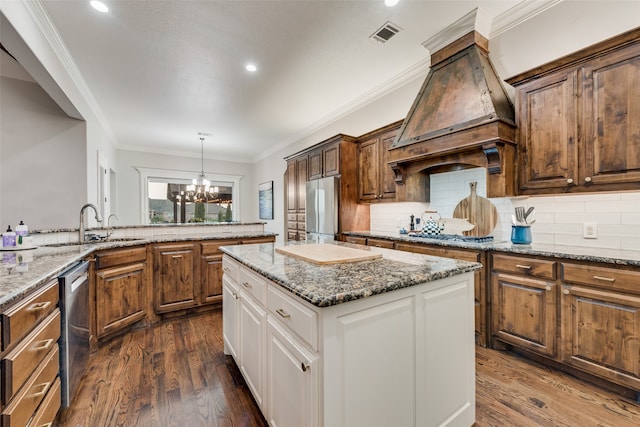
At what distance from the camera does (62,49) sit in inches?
105

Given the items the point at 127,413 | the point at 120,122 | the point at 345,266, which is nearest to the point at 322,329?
the point at 345,266

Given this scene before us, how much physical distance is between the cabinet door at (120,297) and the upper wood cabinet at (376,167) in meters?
2.79

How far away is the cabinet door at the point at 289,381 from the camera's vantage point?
39.4 inches

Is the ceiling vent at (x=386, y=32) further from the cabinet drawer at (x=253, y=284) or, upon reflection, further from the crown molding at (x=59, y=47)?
the crown molding at (x=59, y=47)

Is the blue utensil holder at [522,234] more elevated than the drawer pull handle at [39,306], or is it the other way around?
the blue utensil holder at [522,234]

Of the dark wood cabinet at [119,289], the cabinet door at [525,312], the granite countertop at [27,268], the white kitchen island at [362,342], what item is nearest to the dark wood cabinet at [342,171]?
the cabinet door at [525,312]

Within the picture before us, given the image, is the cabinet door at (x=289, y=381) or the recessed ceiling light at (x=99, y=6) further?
the recessed ceiling light at (x=99, y=6)

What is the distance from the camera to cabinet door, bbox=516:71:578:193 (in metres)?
1.99

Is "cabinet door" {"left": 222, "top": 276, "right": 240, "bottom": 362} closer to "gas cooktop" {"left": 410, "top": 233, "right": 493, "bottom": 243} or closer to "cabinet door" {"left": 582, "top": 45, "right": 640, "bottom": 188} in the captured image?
"gas cooktop" {"left": 410, "top": 233, "right": 493, "bottom": 243}

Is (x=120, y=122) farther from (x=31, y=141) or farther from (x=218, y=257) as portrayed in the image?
Result: (x=218, y=257)

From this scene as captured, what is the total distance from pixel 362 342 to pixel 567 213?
7.25ft

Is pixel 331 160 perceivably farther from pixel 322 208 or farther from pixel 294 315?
pixel 294 315

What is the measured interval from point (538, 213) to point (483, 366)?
4.43 ft

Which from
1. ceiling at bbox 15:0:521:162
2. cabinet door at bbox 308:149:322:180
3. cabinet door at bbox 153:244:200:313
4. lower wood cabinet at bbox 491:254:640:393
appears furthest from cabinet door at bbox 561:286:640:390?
cabinet door at bbox 153:244:200:313
